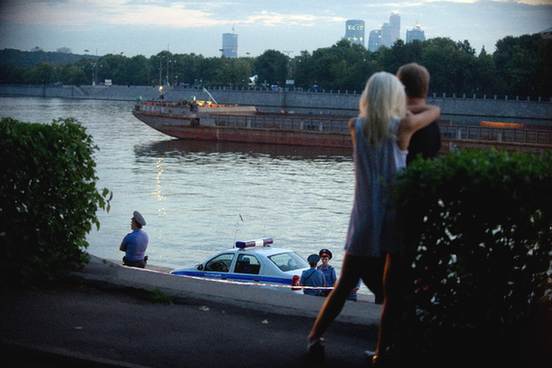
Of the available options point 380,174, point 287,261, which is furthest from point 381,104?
point 287,261

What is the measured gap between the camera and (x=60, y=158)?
718 cm

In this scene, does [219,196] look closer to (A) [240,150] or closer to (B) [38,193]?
(A) [240,150]

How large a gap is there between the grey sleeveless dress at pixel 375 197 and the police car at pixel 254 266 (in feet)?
32.4

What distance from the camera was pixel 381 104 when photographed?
4.71 meters

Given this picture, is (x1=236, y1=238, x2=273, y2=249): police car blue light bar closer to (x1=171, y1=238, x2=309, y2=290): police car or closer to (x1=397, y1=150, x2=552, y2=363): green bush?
(x1=171, y1=238, x2=309, y2=290): police car

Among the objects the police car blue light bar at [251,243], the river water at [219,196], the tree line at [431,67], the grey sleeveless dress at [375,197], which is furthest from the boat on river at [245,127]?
the grey sleeveless dress at [375,197]

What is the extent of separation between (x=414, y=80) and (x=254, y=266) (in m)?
10.6

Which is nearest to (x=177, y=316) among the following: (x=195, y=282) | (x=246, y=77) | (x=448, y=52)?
(x=195, y=282)

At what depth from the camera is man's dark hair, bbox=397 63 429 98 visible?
16.4 feet

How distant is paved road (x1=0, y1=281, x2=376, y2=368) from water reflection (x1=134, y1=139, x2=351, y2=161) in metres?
56.4

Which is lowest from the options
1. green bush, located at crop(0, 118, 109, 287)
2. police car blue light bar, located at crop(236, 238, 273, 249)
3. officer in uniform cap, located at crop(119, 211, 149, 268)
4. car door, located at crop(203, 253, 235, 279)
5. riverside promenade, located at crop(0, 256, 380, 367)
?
car door, located at crop(203, 253, 235, 279)

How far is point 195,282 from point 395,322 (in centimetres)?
267

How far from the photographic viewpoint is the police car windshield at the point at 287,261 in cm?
1555

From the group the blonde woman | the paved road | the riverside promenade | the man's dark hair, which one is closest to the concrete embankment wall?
the riverside promenade
